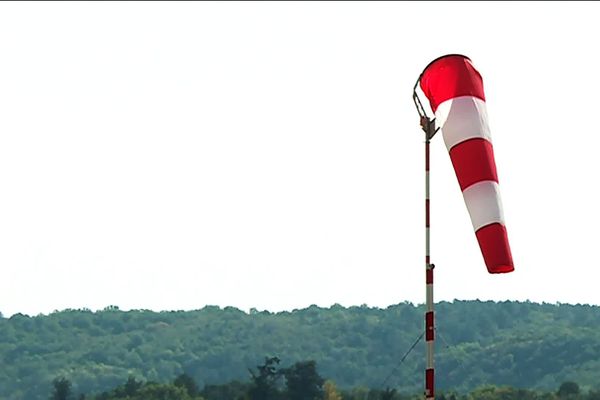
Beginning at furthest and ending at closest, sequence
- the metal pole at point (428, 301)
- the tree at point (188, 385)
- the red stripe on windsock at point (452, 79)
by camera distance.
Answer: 1. the tree at point (188, 385)
2. the metal pole at point (428, 301)
3. the red stripe on windsock at point (452, 79)

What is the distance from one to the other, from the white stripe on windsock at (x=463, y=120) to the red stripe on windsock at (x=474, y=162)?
7cm

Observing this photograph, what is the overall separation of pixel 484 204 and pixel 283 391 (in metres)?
69.9

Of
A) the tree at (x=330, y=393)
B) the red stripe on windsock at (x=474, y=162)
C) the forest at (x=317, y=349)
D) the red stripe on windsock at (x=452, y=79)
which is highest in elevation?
the forest at (x=317, y=349)

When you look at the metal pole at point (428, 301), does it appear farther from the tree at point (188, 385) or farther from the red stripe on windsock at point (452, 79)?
the tree at point (188, 385)

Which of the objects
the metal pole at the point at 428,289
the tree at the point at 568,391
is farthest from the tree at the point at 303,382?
the metal pole at the point at 428,289

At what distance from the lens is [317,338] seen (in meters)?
179

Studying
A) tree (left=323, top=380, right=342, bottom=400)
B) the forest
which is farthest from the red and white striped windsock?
the forest

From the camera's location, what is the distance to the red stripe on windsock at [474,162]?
54.9 feet

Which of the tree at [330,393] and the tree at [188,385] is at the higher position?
the tree at [188,385]

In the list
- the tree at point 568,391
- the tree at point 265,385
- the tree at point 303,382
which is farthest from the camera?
the tree at point 568,391

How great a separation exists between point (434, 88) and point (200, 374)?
6038 inches

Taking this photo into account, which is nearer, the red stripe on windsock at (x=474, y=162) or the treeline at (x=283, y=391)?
the red stripe on windsock at (x=474, y=162)

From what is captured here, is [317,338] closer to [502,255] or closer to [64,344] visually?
[64,344]

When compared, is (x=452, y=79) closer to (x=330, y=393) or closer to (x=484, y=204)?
(x=484, y=204)
